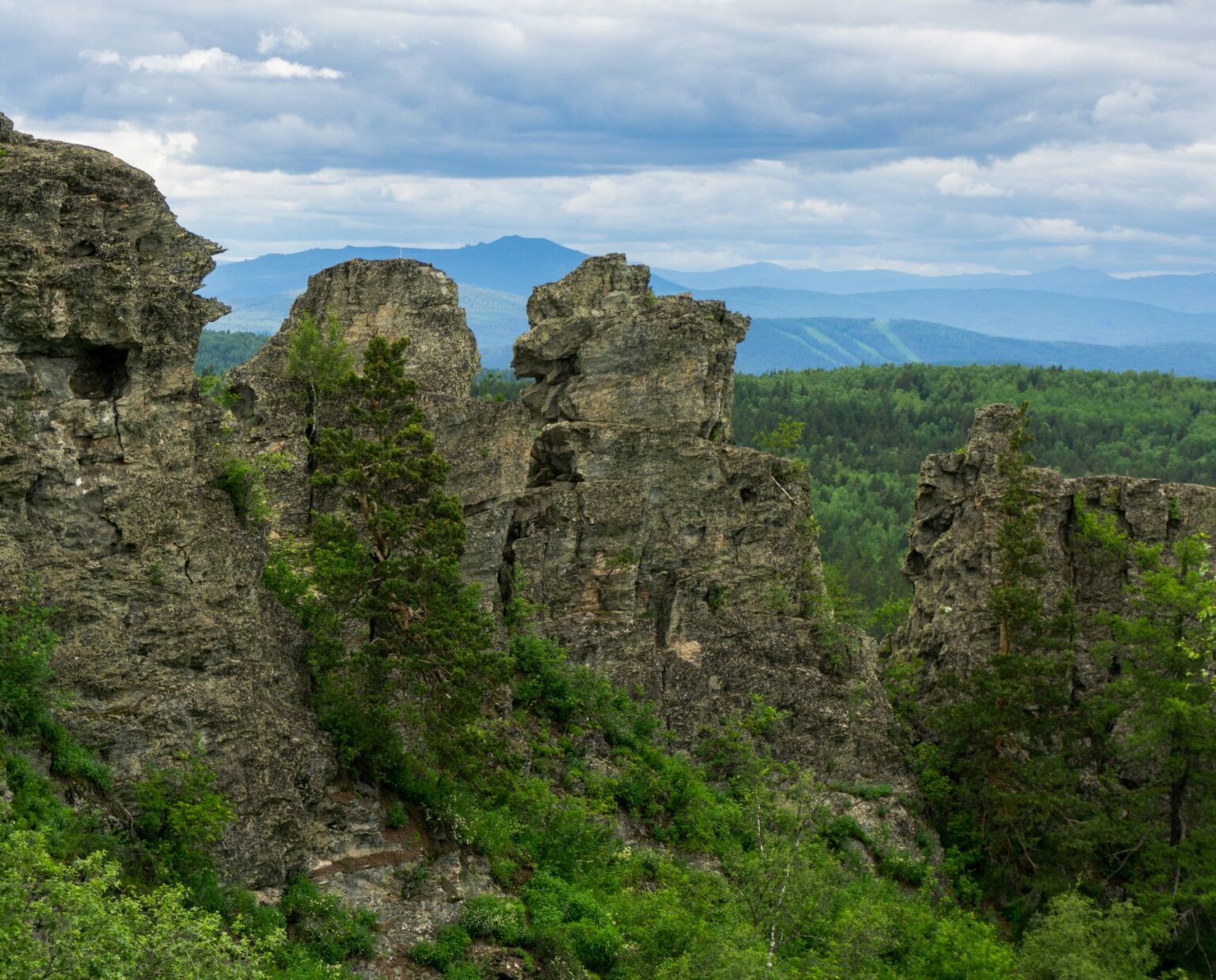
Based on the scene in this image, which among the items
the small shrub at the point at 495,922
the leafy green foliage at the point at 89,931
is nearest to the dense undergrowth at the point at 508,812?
the small shrub at the point at 495,922

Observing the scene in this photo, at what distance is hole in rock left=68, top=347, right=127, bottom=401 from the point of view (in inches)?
1151

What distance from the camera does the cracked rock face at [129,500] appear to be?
27.2 meters

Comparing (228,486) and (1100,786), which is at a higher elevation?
(228,486)

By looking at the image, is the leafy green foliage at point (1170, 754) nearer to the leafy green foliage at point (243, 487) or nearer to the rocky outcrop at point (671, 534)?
the rocky outcrop at point (671, 534)

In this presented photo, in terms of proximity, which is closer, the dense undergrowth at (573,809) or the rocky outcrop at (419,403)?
the dense undergrowth at (573,809)

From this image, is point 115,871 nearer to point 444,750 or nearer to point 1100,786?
point 444,750

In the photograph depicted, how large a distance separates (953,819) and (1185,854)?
9130 mm

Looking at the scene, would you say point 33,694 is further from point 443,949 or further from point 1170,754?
point 1170,754

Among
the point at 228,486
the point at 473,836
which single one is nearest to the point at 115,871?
the point at 228,486

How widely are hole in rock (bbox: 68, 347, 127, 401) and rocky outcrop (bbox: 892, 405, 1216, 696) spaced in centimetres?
3659

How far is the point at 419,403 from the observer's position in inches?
1658

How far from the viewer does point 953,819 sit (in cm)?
5028

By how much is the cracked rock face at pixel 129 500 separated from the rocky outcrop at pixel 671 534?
55.5 ft

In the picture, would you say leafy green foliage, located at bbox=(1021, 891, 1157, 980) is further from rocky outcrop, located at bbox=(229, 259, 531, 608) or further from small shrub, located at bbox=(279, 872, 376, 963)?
rocky outcrop, located at bbox=(229, 259, 531, 608)
